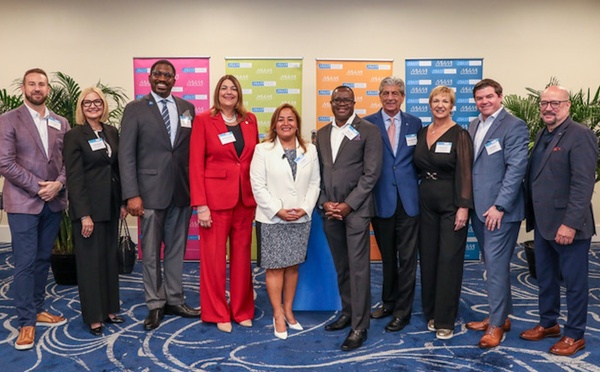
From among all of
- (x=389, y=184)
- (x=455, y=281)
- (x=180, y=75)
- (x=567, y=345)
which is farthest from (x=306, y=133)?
(x=567, y=345)

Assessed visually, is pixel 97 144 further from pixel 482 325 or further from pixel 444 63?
pixel 444 63

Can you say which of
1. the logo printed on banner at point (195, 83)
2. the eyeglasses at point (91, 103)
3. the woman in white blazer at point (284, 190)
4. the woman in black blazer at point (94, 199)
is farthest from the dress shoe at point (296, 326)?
the logo printed on banner at point (195, 83)

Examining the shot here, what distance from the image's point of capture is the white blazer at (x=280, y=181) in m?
3.17

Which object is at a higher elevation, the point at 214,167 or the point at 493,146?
the point at 493,146

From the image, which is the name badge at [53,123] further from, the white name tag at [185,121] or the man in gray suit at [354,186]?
the man in gray suit at [354,186]

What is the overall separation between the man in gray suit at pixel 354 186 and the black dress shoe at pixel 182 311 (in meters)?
1.23

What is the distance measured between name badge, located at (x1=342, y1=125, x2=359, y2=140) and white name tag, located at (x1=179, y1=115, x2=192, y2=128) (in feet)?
3.80

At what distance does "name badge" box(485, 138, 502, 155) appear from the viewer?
303 centimetres

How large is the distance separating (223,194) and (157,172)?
20.1 inches

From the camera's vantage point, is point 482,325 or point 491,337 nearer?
point 491,337

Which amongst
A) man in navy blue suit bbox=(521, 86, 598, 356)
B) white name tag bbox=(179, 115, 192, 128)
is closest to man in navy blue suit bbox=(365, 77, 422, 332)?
man in navy blue suit bbox=(521, 86, 598, 356)

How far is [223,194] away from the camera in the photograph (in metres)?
3.33

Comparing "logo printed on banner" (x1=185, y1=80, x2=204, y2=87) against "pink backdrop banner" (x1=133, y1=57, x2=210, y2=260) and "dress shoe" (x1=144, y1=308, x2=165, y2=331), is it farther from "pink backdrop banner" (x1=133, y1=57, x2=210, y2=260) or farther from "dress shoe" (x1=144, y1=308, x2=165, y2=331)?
"dress shoe" (x1=144, y1=308, x2=165, y2=331)

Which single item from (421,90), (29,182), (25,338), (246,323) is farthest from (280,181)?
(421,90)
